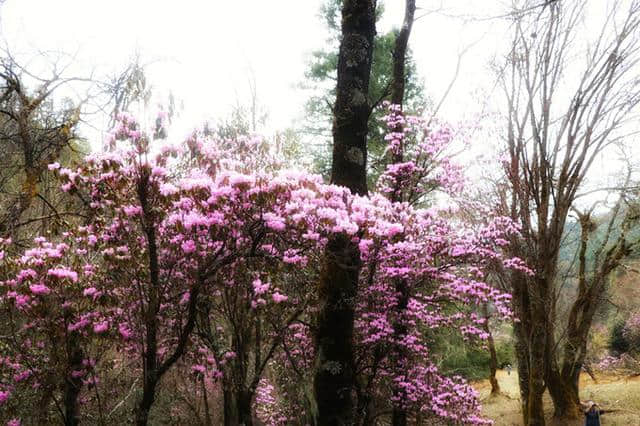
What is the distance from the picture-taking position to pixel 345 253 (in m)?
4.37

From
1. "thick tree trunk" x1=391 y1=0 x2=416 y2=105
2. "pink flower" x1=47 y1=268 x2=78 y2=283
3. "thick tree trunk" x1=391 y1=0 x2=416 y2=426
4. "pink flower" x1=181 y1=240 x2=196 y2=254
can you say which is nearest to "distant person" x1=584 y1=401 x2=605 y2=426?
"thick tree trunk" x1=391 y1=0 x2=416 y2=426

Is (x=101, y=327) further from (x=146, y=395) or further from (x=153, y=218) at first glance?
(x=153, y=218)

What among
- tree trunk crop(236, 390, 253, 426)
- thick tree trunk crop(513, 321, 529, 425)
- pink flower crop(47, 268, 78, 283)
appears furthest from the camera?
thick tree trunk crop(513, 321, 529, 425)

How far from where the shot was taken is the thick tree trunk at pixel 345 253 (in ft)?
14.6

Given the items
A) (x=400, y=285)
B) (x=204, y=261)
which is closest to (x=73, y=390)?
(x=204, y=261)

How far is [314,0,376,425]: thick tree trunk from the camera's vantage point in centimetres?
446

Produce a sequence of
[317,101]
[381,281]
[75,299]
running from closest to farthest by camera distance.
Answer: [75,299], [381,281], [317,101]

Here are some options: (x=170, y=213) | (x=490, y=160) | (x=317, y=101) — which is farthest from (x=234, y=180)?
(x=317, y=101)

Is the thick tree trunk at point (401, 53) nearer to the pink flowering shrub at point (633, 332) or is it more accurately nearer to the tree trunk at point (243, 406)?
the tree trunk at point (243, 406)

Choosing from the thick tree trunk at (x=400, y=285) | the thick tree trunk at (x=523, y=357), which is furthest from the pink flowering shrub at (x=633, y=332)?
the thick tree trunk at (x=400, y=285)

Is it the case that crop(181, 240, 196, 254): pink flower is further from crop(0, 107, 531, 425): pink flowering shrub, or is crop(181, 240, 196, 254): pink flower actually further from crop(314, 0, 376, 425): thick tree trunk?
crop(314, 0, 376, 425): thick tree trunk

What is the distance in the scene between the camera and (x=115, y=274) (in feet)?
15.2

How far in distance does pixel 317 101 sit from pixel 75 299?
13284 millimetres

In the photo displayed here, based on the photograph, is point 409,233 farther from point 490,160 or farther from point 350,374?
point 490,160
